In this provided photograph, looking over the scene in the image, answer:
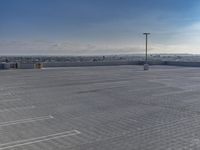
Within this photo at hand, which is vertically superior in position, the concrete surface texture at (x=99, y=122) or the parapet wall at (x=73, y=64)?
the parapet wall at (x=73, y=64)

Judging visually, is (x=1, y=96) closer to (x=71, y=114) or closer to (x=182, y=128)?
(x=71, y=114)

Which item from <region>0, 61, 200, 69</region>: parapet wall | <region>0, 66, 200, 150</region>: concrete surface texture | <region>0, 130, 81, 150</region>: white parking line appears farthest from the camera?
<region>0, 61, 200, 69</region>: parapet wall

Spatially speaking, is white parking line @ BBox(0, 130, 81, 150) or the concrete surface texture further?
the concrete surface texture

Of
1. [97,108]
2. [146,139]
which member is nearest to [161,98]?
[97,108]

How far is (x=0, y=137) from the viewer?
272 inches

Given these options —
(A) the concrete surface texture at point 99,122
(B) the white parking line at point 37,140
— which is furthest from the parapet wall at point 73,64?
(B) the white parking line at point 37,140

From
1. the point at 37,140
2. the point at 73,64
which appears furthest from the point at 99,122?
the point at 73,64

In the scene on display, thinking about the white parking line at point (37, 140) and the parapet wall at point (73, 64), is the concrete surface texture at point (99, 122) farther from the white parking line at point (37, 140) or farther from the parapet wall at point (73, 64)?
the parapet wall at point (73, 64)

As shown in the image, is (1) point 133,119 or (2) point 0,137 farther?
(1) point 133,119

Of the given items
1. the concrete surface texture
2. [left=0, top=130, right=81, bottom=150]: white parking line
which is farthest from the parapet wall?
[left=0, top=130, right=81, bottom=150]: white parking line

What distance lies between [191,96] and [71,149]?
30.3 ft

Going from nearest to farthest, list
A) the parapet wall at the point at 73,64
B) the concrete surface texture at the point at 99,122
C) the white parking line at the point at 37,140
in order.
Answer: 1. the white parking line at the point at 37,140
2. the concrete surface texture at the point at 99,122
3. the parapet wall at the point at 73,64

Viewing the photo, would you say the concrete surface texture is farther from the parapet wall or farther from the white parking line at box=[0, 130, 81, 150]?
the parapet wall

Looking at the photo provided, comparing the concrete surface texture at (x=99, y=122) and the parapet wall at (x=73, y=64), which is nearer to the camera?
the concrete surface texture at (x=99, y=122)
